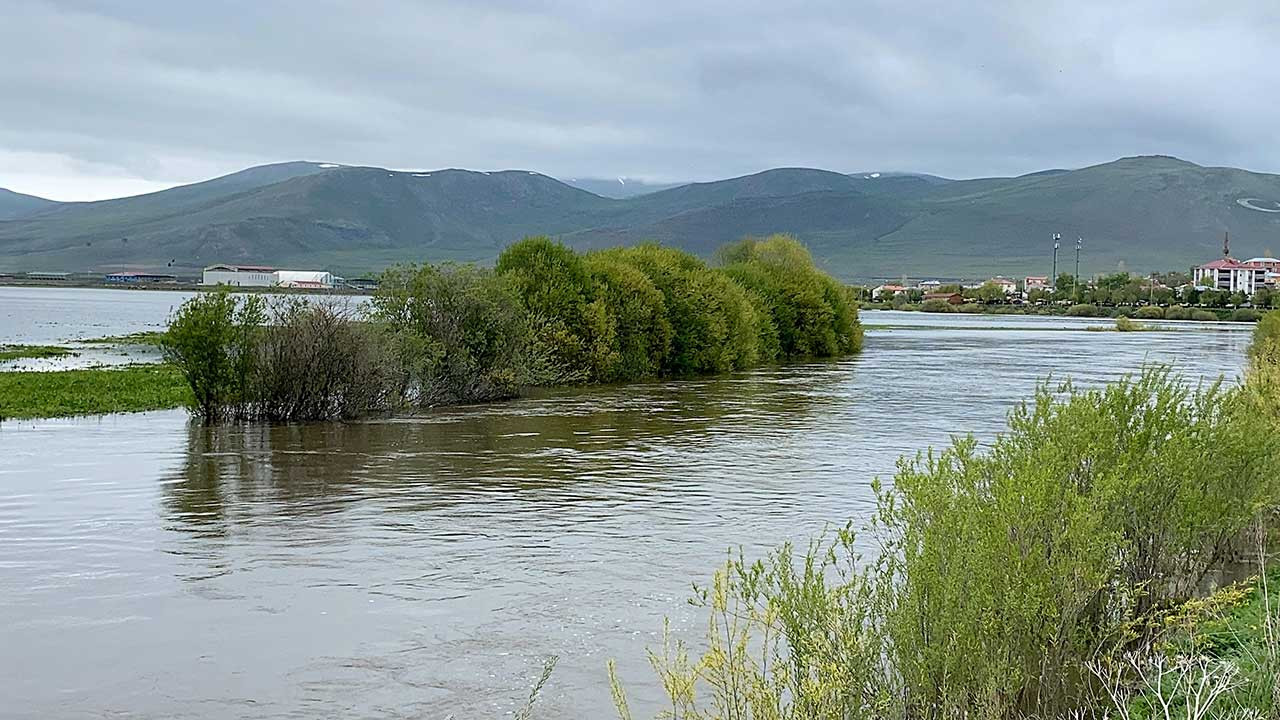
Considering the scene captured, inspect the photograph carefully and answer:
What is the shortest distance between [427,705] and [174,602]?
352 cm

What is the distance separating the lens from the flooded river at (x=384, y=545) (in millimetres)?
8812

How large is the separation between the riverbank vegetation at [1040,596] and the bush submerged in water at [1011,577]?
2 centimetres

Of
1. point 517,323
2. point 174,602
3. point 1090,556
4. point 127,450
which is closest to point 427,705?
point 174,602

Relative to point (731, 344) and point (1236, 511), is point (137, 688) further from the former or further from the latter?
point (731, 344)

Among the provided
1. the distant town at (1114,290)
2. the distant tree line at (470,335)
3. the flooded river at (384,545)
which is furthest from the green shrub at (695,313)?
the distant town at (1114,290)

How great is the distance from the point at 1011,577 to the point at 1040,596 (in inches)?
9.3

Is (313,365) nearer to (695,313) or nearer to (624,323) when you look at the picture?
(624,323)

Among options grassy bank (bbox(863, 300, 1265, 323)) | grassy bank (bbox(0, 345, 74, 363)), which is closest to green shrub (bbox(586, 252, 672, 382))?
grassy bank (bbox(0, 345, 74, 363))

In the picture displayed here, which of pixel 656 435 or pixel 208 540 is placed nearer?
pixel 208 540

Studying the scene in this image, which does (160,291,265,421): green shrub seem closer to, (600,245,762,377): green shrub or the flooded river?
the flooded river

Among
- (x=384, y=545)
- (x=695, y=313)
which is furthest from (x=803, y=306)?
(x=384, y=545)

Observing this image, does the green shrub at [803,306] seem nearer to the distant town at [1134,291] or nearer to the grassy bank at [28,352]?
the grassy bank at [28,352]

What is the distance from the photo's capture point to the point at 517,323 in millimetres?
31172

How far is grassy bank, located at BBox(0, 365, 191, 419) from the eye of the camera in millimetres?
24938
